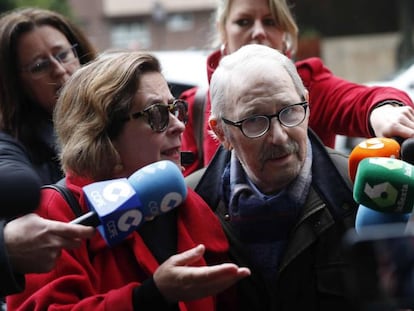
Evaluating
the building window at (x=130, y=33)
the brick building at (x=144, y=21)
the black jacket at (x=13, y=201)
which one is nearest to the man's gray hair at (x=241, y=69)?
the black jacket at (x=13, y=201)

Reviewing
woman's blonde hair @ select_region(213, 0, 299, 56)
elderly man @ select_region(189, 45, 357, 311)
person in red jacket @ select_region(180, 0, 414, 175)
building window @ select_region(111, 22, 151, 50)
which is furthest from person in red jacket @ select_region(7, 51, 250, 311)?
building window @ select_region(111, 22, 151, 50)

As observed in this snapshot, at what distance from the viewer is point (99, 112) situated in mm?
2316

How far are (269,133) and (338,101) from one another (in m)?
0.76

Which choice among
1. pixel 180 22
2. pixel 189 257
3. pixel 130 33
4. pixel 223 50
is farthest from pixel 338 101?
pixel 180 22

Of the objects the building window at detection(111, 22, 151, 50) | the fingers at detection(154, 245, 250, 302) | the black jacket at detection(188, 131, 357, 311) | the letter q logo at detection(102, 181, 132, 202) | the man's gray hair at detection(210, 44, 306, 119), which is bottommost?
the building window at detection(111, 22, 151, 50)

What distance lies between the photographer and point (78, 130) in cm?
235

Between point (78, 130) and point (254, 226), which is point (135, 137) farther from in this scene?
point (254, 226)

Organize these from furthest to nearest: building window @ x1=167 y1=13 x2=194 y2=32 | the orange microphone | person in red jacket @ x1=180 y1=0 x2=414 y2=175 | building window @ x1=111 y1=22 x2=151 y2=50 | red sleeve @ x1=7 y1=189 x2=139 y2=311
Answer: building window @ x1=167 y1=13 x2=194 y2=32 → building window @ x1=111 y1=22 x2=151 y2=50 → person in red jacket @ x1=180 y1=0 x2=414 y2=175 → the orange microphone → red sleeve @ x1=7 y1=189 x2=139 y2=311

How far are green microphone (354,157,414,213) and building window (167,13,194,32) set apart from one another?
1273 inches

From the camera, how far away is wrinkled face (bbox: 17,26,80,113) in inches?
125

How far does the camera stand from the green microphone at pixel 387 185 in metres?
1.92

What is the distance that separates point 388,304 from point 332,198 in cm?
105

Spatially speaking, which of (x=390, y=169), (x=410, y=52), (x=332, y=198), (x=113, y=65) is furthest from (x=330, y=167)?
(x=410, y=52)

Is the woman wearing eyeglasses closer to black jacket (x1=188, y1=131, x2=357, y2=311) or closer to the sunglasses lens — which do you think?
the sunglasses lens
